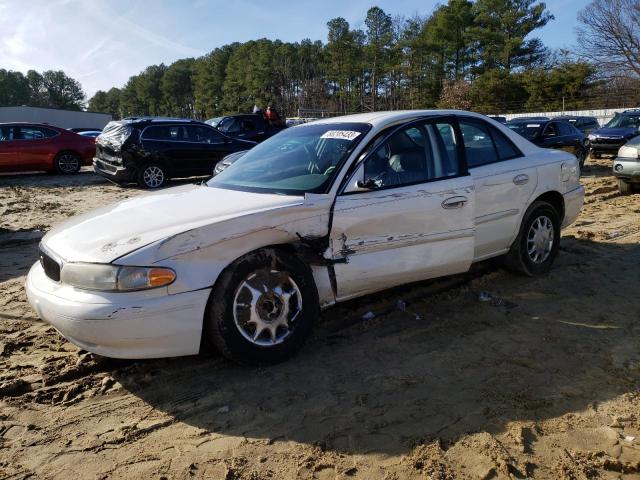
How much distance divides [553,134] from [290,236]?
37.3ft

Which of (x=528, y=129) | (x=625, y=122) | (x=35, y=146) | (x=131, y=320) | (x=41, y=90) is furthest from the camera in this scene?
(x=41, y=90)

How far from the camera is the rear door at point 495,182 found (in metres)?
4.39

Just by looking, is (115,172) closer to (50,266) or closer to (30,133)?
(30,133)

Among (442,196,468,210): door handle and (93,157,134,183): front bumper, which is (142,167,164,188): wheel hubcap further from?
(442,196,468,210): door handle

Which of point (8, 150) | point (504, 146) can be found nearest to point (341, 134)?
point (504, 146)

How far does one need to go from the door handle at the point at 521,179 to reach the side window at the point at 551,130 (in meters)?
8.78

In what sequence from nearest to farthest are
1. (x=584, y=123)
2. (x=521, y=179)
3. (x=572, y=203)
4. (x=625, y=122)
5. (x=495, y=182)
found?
(x=495, y=182) → (x=521, y=179) → (x=572, y=203) → (x=625, y=122) → (x=584, y=123)

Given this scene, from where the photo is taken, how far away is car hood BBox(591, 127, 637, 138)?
1681cm

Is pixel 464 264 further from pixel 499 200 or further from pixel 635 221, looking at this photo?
pixel 635 221

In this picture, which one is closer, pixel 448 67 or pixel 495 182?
pixel 495 182

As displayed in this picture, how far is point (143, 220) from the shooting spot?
3406mm

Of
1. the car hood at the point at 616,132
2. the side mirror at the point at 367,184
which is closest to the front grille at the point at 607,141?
the car hood at the point at 616,132

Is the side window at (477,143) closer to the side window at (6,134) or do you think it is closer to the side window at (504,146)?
the side window at (504,146)

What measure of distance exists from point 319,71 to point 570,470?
68.4 metres
